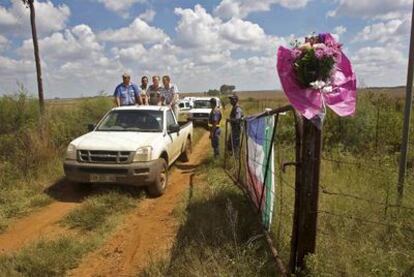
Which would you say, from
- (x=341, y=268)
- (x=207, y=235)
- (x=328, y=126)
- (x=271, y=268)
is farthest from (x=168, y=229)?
(x=328, y=126)

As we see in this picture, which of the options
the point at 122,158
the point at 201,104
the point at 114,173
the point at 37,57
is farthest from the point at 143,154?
the point at 201,104

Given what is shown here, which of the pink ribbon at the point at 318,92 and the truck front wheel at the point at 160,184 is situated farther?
the truck front wheel at the point at 160,184

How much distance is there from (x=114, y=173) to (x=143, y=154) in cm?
63

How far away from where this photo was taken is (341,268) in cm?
412

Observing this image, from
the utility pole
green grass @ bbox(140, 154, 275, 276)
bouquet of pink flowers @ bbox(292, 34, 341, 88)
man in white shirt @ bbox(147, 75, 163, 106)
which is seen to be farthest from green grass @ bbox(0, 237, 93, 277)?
man in white shirt @ bbox(147, 75, 163, 106)

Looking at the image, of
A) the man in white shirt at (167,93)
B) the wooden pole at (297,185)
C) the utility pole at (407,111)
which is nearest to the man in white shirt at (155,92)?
the man in white shirt at (167,93)

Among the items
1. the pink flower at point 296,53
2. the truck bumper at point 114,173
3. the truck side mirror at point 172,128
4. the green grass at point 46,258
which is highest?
the pink flower at point 296,53

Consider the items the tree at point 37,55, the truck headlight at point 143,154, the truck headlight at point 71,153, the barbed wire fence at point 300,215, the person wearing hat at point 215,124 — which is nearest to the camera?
the barbed wire fence at point 300,215

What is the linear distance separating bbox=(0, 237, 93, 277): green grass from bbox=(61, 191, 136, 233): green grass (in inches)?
30.9

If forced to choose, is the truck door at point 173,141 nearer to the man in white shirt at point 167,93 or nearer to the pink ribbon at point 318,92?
the man in white shirt at point 167,93

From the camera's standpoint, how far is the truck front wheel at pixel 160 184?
28.6 ft

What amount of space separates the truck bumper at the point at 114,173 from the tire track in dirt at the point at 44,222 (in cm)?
52

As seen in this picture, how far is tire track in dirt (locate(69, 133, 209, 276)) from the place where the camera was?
5.55m

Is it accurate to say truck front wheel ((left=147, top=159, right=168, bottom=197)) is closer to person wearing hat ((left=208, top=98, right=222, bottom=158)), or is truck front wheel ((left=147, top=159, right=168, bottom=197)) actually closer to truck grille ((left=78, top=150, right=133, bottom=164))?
truck grille ((left=78, top=150, right=133, bottom=164))
